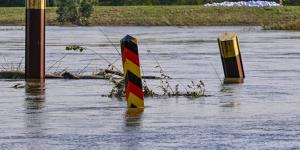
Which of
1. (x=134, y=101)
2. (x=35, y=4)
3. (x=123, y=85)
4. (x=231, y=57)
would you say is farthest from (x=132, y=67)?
(x=231, y=57)

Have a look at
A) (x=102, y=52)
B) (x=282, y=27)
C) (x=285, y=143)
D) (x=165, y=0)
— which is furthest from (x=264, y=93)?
(x=165, y=0)

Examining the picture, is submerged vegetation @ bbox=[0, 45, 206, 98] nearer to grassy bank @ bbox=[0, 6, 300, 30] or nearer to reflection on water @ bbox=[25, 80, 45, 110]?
reflection on water @ bbox=[25, 80, 45, 110]

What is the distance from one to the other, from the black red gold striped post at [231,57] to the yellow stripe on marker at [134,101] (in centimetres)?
602

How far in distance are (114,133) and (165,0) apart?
106m

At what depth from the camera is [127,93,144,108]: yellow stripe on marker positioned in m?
15.6

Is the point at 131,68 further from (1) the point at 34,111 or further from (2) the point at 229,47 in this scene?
(2) the point at 229,47

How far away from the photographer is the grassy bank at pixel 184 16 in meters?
91.5

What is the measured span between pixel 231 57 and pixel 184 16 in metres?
72.1

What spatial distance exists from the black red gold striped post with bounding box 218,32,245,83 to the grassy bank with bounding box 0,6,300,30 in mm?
66729

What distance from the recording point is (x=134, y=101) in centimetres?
1565

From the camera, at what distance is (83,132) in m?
12.9

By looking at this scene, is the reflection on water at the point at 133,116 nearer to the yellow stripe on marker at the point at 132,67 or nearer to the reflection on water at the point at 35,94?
the yellow stripe on marker at the point at 132,67

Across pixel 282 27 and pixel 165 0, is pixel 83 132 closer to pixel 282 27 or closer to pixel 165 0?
pixel 282 27

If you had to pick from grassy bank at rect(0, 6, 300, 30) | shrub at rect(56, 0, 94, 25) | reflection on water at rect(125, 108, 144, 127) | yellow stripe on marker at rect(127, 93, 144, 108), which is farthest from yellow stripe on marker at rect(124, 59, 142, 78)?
shrub at rect(56, 0, 94, 25)
